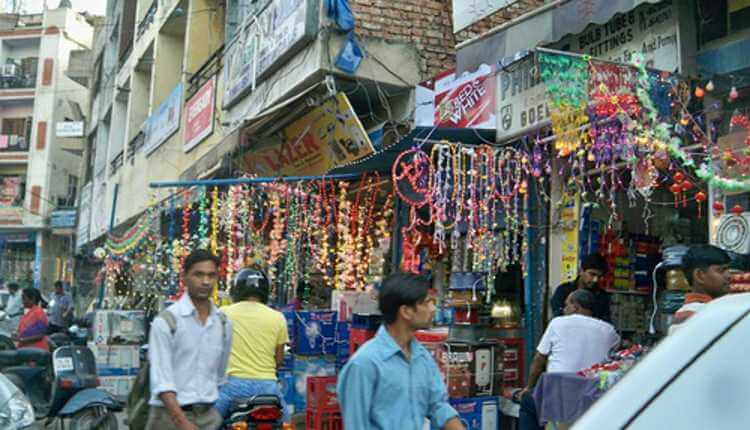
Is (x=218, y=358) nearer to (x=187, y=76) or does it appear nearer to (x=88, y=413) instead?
(x=88, y=413)

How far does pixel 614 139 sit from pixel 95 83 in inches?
1202

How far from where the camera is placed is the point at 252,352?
17.9 ft

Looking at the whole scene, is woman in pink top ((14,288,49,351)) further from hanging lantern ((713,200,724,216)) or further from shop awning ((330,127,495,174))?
hanging lantern ((713,200,724,216))

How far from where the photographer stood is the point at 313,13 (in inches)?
400

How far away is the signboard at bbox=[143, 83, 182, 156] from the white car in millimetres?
16116

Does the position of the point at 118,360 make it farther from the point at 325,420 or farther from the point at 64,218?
the point at 64,218

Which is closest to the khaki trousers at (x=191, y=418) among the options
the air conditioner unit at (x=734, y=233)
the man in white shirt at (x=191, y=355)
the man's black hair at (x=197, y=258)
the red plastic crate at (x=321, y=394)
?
the man in white shirt at (x=191, y=355)

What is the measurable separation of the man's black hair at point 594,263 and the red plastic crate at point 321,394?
2678 millimetres

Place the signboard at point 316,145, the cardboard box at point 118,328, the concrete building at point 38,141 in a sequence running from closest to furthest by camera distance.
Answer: the signboard at point 316,145 < the cardboard box at point 118,328 < the concrete building at point 38,141

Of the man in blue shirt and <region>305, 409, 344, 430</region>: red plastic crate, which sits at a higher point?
the man in blue shirt

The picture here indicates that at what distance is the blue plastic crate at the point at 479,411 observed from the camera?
7402 millimetres

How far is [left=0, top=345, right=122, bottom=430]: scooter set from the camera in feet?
23.2

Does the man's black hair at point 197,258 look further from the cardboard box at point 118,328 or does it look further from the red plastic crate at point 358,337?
the cardboard box at point 118,328

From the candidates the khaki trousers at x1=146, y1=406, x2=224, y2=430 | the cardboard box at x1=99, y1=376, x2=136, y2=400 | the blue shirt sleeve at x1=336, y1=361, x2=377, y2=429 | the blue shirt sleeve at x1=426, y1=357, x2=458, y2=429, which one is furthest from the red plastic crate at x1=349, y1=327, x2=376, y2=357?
the blue shirt sleeve at x1=336, y1=361, x2=377, y2=429
